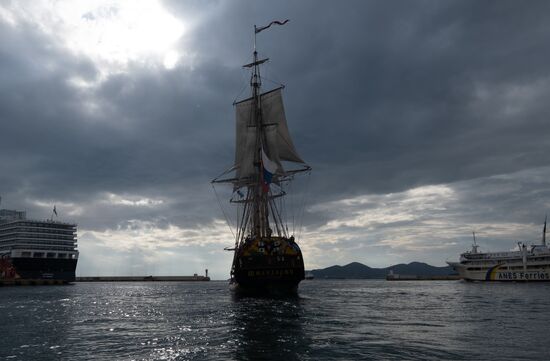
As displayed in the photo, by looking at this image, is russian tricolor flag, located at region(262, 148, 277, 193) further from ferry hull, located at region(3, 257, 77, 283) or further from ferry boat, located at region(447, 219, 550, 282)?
ferry hull, located at region(3, 257, 77, 283)

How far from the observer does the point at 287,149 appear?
8225 centimetres

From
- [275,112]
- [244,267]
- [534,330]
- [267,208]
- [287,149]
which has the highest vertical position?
[275,112]

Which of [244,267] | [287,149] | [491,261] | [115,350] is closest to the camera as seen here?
[115,350]

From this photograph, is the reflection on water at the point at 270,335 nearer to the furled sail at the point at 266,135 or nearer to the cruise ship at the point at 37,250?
the furled sail at the point at 266,135

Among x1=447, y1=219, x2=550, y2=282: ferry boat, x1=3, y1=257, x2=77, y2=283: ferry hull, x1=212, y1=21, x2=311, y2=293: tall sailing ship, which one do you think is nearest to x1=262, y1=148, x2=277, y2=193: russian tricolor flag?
x1=212, y1=21, x2=311, y2=293: tall sailing ship

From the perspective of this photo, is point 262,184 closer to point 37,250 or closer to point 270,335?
point 270,335

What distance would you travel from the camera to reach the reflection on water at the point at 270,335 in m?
20.5

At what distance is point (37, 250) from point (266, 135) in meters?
98.0

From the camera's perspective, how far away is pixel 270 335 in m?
25.6

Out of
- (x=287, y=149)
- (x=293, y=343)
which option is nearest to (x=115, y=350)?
(x=293, y=343)

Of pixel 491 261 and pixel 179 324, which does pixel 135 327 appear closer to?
pixel 179 324

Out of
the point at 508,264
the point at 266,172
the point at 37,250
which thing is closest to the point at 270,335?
the point at 266,172

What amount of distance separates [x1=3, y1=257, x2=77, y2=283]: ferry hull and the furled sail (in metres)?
84.7

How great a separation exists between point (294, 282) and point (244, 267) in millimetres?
7203
